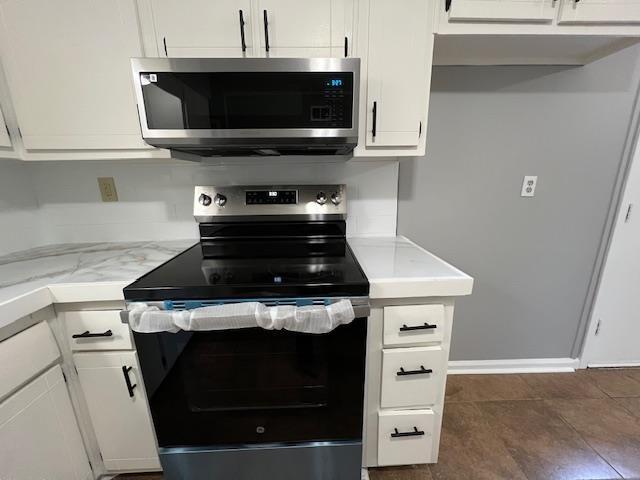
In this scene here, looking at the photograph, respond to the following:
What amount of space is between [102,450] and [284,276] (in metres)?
1.07

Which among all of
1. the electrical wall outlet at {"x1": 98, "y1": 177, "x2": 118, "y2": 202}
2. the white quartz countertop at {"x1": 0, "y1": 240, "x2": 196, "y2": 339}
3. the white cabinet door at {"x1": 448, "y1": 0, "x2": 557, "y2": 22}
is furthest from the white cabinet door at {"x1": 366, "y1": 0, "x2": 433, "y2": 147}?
the electrical wall outlet at {"x1": 98, "y1": 177, "x2": 118, "y2": 202}

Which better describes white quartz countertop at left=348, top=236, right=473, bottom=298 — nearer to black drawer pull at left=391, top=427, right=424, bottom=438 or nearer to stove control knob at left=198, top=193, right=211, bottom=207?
black drawer pull at left=391, top=427, right=424, bottom=438

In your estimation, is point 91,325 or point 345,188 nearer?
point 91,325

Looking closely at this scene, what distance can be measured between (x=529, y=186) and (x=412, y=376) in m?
1.25

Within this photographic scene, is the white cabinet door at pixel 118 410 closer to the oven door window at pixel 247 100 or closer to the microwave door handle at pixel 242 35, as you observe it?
the oven door window at pixel 247 100

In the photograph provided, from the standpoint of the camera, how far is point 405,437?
1089 mm

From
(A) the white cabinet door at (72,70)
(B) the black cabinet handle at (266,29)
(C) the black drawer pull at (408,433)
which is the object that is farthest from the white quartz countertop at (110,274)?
(B) the black cabinet handle at (266,29)

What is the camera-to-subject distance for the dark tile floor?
1193 mm

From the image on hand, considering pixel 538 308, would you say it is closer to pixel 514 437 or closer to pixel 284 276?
pixel 514 437

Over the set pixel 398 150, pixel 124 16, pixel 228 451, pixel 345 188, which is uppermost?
pixel 124 16

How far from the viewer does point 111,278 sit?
94 centimetres

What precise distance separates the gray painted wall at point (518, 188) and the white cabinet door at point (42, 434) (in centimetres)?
162

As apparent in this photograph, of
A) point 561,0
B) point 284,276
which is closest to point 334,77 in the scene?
point 284,276

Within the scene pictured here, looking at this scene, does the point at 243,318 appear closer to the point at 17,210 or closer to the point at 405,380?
the point at 405,380
